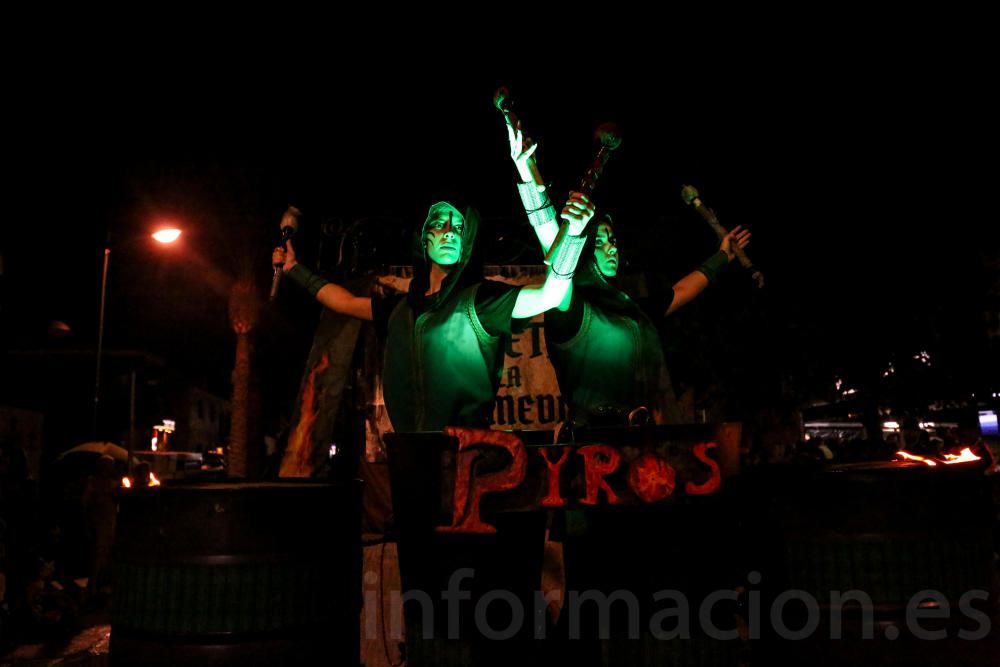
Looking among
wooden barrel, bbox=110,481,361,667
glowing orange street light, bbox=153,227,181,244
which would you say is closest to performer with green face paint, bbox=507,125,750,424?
wooden barrel, bbox=110,481,361,667

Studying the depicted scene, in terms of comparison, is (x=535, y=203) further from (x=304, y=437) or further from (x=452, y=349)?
(x=304, y=437)

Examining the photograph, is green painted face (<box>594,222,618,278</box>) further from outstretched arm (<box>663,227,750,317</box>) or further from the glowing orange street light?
the glowing orange street light

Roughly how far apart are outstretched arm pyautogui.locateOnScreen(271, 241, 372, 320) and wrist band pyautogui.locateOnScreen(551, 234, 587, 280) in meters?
1.57

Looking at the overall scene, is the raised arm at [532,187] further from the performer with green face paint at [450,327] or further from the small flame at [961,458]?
the small flame at [961,458]

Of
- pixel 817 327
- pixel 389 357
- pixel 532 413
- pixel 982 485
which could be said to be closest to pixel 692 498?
pixel 982 485

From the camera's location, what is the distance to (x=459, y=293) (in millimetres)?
4305

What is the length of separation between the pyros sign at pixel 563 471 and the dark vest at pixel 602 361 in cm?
122

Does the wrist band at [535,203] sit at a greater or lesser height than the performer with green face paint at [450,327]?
greater

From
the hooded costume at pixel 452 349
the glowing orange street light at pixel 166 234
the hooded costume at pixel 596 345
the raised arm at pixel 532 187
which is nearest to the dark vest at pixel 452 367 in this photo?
the hooded costume at pixel 452 349

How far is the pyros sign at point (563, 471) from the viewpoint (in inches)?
118

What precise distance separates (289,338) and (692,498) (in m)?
23.3

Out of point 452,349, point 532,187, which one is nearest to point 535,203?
point 532,187

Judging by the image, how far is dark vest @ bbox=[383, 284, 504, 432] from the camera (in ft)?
13.6

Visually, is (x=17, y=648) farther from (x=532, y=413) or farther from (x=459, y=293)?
(x=459, y=293)
